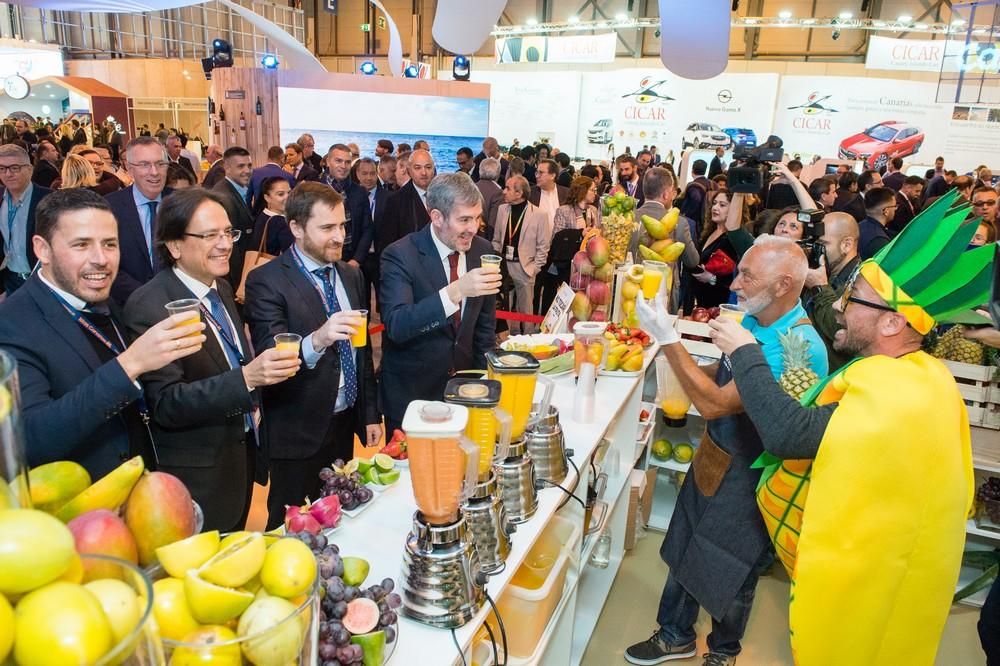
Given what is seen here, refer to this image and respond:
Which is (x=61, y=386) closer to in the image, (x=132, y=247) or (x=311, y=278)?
(x=311, y=278)

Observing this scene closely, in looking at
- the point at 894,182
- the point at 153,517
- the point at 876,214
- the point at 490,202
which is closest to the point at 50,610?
the point at 153,517

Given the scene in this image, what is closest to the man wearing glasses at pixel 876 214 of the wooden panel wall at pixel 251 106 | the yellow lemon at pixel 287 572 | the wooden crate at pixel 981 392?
the wooden crate at pixel 981 392

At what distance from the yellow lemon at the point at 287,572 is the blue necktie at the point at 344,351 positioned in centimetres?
157

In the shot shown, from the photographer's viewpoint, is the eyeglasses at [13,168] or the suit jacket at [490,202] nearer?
the eyeglasses at [13,168]

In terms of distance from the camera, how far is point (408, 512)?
5.42 ft

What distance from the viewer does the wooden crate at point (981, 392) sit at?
3.27m

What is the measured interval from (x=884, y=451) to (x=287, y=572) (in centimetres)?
151

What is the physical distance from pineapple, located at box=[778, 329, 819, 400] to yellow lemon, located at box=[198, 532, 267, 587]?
1.72 meters

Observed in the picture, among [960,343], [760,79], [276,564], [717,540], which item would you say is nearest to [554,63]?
[760,79]

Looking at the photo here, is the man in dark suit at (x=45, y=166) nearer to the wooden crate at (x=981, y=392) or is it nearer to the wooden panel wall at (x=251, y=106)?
the wooden panel wall at (x=251, y=106)

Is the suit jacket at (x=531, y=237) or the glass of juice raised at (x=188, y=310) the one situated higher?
the glass of juice raised at (x=188, y=310)

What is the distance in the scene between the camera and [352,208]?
5844mm

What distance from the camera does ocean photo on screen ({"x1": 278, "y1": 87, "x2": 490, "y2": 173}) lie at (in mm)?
12977

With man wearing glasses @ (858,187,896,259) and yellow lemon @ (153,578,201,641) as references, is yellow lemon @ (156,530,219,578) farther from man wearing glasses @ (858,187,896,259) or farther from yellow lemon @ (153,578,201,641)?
man wearing glasses @ (858,187,896,259)
